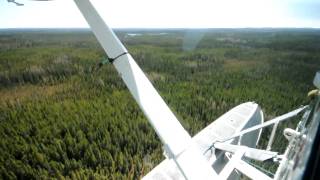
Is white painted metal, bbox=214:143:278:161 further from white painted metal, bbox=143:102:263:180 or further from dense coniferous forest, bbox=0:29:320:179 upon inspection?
dense coniferous forest, bbox=0:29:320:179

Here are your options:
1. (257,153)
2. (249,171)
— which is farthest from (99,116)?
(249,171)

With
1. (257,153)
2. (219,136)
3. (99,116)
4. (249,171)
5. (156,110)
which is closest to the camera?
(156,110)

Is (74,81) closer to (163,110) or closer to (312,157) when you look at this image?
(163,110)

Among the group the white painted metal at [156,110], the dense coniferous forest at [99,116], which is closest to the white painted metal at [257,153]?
the white painted metal at [156,110]

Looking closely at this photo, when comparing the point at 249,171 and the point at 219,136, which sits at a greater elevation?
the point at 249,171

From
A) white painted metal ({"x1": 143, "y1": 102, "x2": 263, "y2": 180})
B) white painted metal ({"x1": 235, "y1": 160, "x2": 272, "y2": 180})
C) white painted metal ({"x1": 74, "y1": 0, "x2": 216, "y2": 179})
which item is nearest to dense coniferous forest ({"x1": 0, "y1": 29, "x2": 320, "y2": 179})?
white painted metal ({"x1": 74, "y1": 0, "x2": 216, "y2": 179})

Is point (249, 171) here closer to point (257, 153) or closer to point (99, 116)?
point (257, 153)

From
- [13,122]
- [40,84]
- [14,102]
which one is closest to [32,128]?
[13,122]

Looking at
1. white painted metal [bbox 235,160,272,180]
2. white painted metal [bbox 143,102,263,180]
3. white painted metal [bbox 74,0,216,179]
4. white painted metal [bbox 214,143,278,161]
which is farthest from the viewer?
white painted metal [bbox 143,102,263,180]
